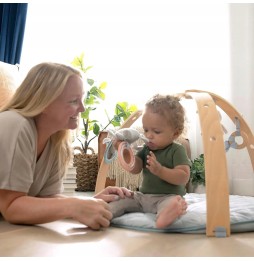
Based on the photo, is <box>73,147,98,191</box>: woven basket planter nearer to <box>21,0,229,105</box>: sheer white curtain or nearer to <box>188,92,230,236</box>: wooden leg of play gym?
<box>21,0,229,105</box>: sheer white curtain

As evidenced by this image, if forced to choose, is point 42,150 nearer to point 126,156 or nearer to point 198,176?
point 126,156

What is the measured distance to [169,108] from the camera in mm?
1297

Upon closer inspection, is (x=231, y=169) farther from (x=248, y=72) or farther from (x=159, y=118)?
(x=159, y=118)

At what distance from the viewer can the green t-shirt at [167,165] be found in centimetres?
129

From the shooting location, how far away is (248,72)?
2.55m

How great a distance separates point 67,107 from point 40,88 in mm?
107

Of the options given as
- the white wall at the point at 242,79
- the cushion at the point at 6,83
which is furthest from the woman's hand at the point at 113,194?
the white wall at the point at 242,79

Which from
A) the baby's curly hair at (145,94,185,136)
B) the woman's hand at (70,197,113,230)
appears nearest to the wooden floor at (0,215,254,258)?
the woman's hand at (70,197,113,230)

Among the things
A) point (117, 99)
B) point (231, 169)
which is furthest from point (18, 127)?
point (117, 99)

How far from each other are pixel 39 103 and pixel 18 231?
0.41m

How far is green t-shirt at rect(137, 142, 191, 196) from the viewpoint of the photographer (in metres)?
1.29

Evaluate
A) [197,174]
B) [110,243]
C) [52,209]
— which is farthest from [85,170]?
[110,243]

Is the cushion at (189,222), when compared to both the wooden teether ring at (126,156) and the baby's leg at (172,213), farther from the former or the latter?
the wooden teether ring at (126,156)

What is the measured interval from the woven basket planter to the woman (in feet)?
4.71
